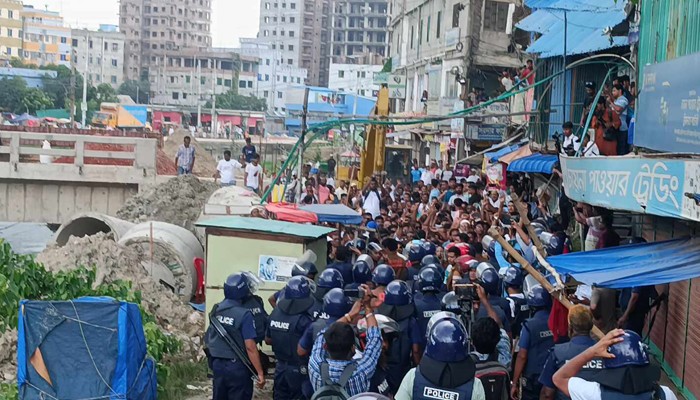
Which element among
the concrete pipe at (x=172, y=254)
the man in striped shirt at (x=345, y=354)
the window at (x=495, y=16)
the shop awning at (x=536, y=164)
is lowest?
the concrete pipe at (x=172, y=254)

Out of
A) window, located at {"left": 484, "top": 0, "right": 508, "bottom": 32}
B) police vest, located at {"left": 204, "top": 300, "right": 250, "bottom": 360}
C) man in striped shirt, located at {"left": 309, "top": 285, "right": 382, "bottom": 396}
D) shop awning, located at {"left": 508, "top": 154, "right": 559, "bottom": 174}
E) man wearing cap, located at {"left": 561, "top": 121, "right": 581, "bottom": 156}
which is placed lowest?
police vest, located at {"left": 204, "top": 300, "right": 250, "bottom": 360}

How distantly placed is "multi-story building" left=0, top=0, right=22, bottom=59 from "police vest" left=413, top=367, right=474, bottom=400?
504 feet

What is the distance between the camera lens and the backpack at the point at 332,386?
718 cm

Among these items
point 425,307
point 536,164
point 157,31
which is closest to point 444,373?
point 425,307

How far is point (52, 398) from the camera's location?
9.74m

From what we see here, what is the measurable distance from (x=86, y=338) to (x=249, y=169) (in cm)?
1574

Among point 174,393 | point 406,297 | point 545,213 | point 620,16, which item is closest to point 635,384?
point 406,297

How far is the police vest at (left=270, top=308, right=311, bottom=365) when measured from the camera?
9.42m

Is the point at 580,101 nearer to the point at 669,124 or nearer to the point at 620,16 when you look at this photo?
the point at 620,16

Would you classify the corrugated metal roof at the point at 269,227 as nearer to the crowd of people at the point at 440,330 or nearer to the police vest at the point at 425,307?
the crowd of people at the point at 440,330

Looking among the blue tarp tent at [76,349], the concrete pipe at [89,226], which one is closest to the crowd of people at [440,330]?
the blue tarp tent at [76,349]

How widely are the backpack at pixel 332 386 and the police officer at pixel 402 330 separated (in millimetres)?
1573

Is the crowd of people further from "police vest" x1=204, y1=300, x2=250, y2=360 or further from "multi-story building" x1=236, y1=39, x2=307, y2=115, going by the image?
"multi-story building" x1=236, y1=39, x2=307, y2=115

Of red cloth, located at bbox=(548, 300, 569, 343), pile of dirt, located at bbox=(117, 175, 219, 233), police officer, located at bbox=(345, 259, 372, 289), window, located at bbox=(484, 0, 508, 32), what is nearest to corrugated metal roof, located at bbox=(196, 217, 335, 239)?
police officer, located at bbox=(345, 259, 372, 289)
